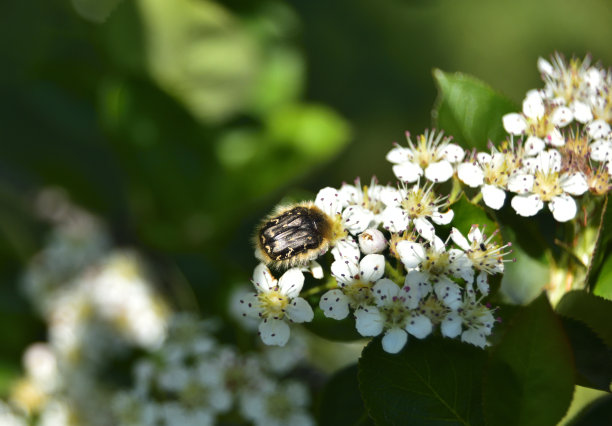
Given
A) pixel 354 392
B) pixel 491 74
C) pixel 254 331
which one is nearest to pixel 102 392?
pixel 254 331

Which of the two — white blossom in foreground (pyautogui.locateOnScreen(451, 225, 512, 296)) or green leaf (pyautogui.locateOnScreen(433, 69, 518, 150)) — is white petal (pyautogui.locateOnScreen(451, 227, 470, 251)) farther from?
green leaf (pyautogui.locateOnScreen(433, 69, 518, 150))

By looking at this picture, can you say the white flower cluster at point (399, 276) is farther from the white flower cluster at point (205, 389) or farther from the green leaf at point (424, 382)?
the white flower cluster at point (205, 389)

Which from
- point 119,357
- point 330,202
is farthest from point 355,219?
point 119,357

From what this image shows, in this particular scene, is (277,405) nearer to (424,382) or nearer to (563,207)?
(424,382)

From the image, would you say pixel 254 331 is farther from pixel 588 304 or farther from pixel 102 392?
pixel 588 304

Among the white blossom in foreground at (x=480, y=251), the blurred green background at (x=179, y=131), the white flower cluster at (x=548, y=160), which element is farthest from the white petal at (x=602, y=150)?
the blurred green background at (x=179, y=131)

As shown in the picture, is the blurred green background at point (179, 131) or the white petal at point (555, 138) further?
the blurred green background at point (179, 131)
